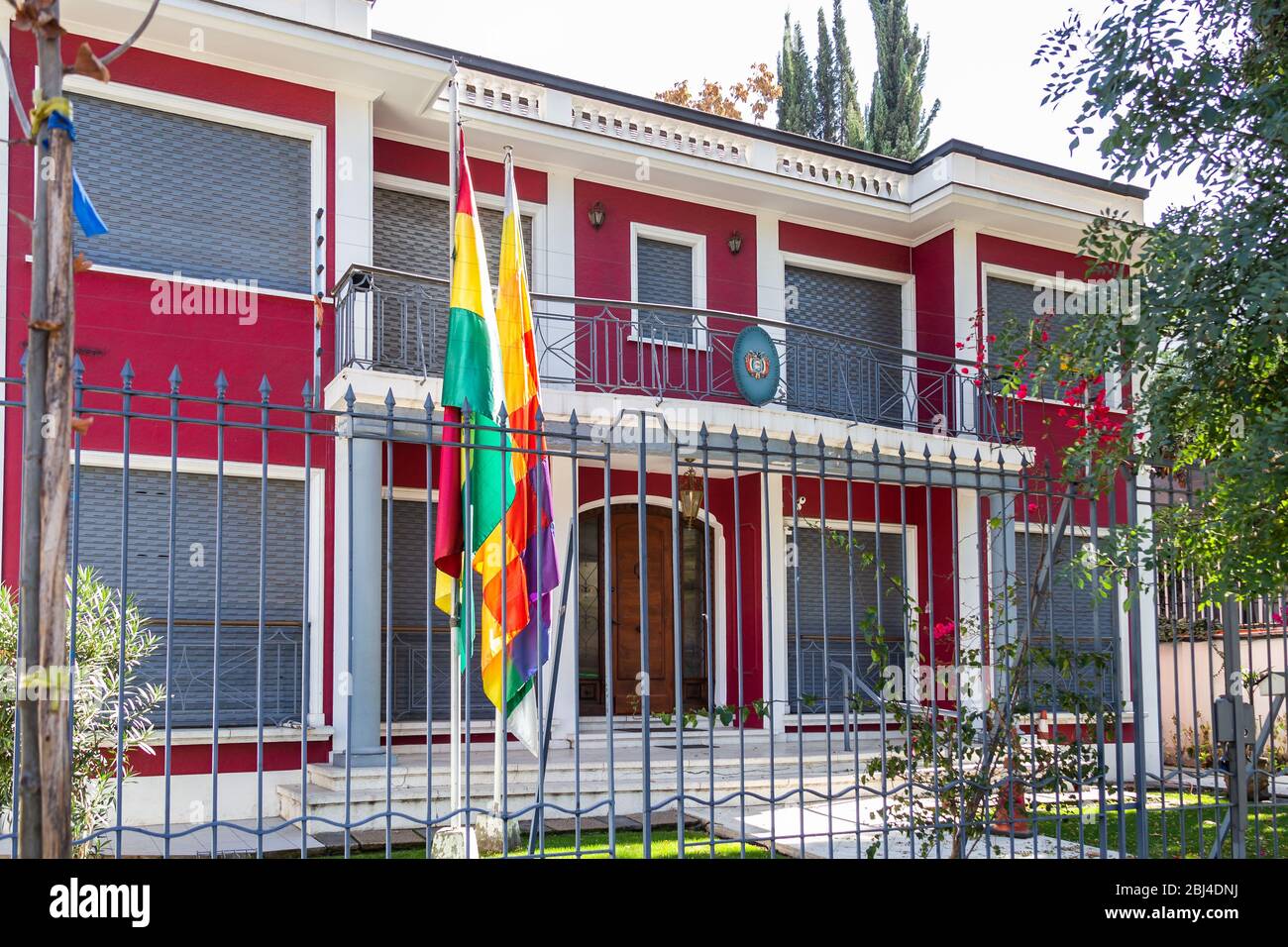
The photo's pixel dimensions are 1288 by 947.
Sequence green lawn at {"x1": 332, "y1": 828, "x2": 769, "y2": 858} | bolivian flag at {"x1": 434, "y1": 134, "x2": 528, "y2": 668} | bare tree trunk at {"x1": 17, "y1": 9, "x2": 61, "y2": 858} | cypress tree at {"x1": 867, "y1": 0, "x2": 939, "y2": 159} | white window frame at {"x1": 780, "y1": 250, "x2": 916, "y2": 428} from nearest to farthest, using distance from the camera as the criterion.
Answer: bare tree trunk at {"x1": 17, "y1": 9, "x2": 61, "y2": 858} < bolivian flag at {"x1": 434, "y1": 134, "x2": 528, "y2": 668} < green lawn at {"x1": 332, "y1": 828, "x2": 769, "y2": 858} < white window frame at {"x1": 780, "y1": 250, "x2": 916, "y2": 428} < cypress tree at {"x1": 867, "y1": 0, "x2": 939, "y2": 159}

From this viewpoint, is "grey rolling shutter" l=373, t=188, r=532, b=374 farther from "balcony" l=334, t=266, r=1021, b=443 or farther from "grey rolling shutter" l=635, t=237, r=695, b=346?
"grey rolling shutter" l=635, t=237, r=695, b=346

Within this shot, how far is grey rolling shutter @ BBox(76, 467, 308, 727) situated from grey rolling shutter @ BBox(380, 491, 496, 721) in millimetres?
1187

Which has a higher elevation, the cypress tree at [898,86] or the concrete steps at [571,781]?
the cypress tree at [898,86]

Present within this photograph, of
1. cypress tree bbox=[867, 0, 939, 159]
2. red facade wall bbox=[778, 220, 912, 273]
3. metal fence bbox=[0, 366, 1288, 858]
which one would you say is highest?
cypress tree bbox=[867, 0, 939, 159]

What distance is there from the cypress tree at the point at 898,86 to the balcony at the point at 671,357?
1119cm

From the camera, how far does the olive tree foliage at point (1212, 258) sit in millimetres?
5316

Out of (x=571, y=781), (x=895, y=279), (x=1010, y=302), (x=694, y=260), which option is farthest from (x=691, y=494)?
(x=1010, y=302)

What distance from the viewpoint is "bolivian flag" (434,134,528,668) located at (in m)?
6.48

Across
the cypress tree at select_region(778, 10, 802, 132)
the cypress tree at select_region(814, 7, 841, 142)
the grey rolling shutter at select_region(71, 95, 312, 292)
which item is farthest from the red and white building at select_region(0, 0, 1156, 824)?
the cypress tree at select_region(778, 10, 802, 132)

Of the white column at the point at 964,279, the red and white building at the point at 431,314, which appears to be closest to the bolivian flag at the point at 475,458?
the red and white building at the point at 431,314

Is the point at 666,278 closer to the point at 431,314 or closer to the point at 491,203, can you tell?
the point at 491,203

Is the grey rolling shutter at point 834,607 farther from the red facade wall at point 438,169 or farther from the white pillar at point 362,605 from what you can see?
the white pillar at point 362,605

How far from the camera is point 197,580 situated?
10.9 metres
